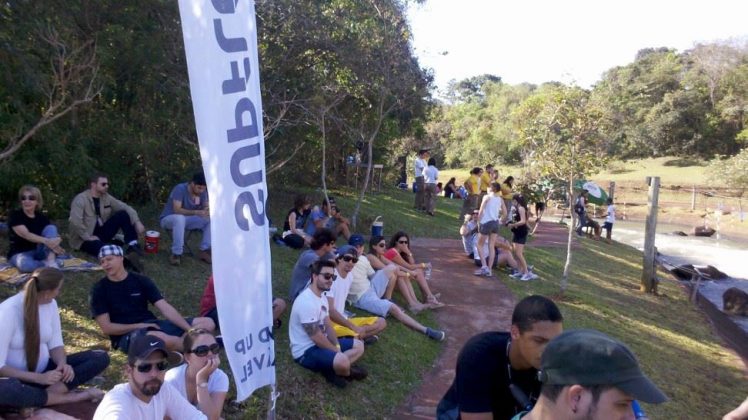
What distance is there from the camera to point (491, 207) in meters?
11.0

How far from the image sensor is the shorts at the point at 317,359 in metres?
5.77

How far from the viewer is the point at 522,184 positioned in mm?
23703

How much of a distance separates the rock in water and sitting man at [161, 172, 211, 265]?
11.1 m

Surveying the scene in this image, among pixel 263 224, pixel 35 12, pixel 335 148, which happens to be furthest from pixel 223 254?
pixel 335 148

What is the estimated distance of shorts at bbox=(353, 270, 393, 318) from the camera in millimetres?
7953

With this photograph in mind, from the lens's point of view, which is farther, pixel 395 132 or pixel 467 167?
pixel 467 167

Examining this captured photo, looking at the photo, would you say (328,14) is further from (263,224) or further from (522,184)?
(522,184)

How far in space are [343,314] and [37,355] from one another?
10.8ft

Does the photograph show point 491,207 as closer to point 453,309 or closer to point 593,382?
point 453,309

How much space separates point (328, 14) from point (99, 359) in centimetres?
909

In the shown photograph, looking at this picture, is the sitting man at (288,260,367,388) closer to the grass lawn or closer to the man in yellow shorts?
the grass lawn

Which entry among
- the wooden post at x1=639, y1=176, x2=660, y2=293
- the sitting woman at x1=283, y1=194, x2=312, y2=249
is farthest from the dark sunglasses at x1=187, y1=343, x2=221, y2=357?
the wooden post at x1=639, y1=176, x2=660, y2=293

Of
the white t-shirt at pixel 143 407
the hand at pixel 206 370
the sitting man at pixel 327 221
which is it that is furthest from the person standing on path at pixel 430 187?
the white t-shirt at pixel 143 407

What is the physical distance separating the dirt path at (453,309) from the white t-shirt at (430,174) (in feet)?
14.0
